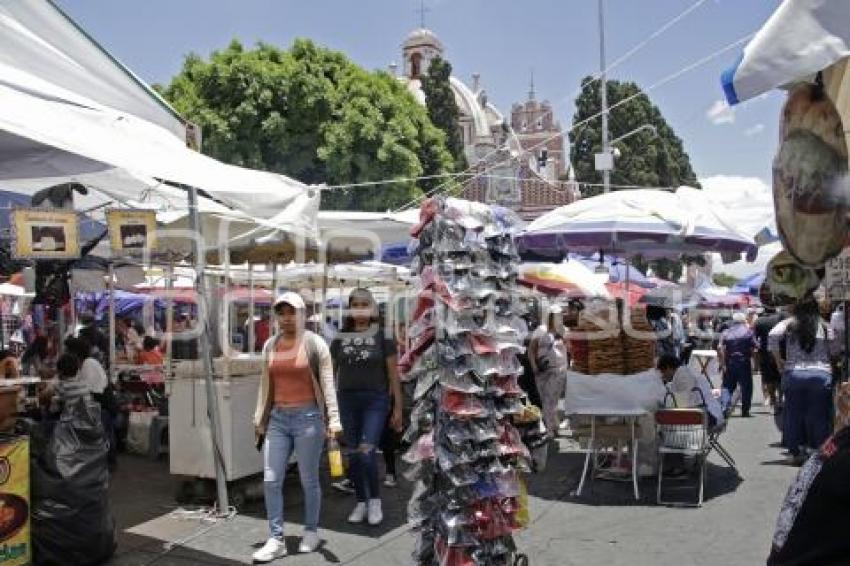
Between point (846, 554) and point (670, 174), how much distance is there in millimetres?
43206

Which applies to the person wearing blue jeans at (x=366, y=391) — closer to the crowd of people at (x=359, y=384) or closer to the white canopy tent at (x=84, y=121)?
the crowd of people at (x=359, y=384)

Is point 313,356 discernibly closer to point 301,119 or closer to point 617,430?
point 617,430

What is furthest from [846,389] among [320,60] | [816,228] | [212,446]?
[320,60]

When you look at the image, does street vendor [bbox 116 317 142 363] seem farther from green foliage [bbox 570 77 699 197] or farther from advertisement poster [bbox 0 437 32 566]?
green foliage [bbox 570 77 699 197]

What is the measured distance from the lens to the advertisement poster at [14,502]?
15.7 feet

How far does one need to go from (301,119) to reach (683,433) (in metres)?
20.9

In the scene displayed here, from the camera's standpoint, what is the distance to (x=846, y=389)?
2.45 metres

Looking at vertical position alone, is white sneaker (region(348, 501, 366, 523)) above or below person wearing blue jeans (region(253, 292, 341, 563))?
below

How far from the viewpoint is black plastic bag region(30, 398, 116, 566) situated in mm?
5020

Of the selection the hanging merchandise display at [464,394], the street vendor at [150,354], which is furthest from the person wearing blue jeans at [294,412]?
the street vendor at [150,354]

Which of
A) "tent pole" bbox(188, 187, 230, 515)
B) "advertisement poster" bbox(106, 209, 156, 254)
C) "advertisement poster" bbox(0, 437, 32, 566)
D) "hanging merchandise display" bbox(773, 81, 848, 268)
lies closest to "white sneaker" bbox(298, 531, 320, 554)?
"tent pole" bbox(188, 187, 230, 515)

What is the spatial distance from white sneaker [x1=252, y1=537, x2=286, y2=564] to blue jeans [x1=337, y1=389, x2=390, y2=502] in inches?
38.1

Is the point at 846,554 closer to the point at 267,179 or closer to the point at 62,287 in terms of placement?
the point at 267,179

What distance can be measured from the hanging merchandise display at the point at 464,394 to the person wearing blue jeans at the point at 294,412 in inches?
48.4
